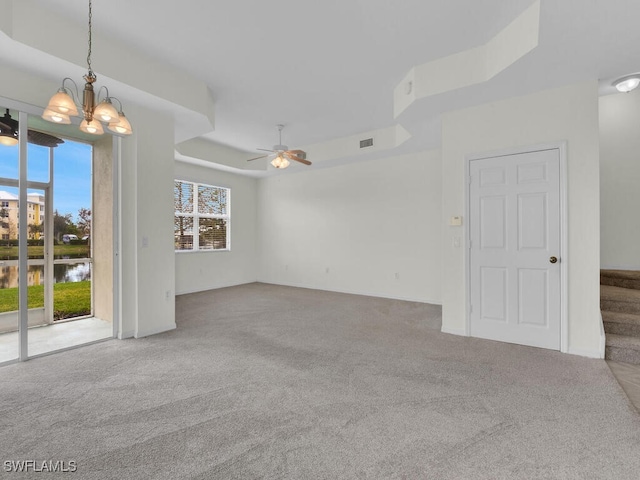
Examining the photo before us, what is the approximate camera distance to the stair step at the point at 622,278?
403 cm

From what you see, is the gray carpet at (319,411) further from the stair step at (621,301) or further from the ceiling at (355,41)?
the ceiling at (355,41)

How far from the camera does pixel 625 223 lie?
4379mm

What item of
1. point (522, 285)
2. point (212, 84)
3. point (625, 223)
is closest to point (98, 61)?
point (212, 84)

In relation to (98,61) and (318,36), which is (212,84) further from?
(318,36)

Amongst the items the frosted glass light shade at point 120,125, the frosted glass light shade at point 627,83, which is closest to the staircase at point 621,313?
the frosted glass light shade at point 627,83

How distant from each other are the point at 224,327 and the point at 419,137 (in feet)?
13.6

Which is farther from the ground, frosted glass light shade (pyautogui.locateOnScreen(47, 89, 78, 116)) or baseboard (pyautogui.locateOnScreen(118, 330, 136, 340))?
frosted glass light shade (pyautogui.locateOnScreen(47, 89, 78, 116))

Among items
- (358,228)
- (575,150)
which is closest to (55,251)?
(358,228)

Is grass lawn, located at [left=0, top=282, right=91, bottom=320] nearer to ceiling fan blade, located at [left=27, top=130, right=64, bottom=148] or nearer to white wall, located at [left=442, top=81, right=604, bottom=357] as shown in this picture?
ceiling fan blade, located at [left=27, top=130, right=64, bottom=148]

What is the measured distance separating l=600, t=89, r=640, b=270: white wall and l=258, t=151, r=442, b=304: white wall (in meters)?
2.29

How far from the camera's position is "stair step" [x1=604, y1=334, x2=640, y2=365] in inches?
121

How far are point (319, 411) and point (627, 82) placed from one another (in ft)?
14.3

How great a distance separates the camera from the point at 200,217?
23.7ft

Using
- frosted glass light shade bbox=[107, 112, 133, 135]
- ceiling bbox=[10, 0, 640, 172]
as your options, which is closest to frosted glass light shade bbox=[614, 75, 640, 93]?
ceiling bbox=[10, 0, 640, 172]
